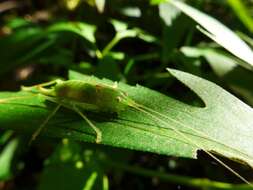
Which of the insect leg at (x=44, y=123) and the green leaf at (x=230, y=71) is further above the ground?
the green leaf at (x=230, y=71)

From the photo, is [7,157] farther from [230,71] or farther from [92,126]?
[230,71]

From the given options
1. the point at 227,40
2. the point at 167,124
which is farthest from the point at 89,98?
the point at 227,40

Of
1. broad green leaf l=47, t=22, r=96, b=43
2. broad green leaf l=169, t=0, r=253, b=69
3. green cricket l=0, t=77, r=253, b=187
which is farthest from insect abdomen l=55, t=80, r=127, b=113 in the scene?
broad green leaf l=47, t=22, r=96, b=43

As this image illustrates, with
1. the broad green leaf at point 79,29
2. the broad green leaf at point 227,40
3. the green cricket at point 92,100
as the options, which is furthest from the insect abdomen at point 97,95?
the broad green leaf at point 79,29

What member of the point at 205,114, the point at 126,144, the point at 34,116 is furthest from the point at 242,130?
the point at 34,116

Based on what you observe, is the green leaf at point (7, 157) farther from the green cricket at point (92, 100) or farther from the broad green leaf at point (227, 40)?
the broad green leaf at point (227, 40)

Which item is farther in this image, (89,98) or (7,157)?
(7,157)
